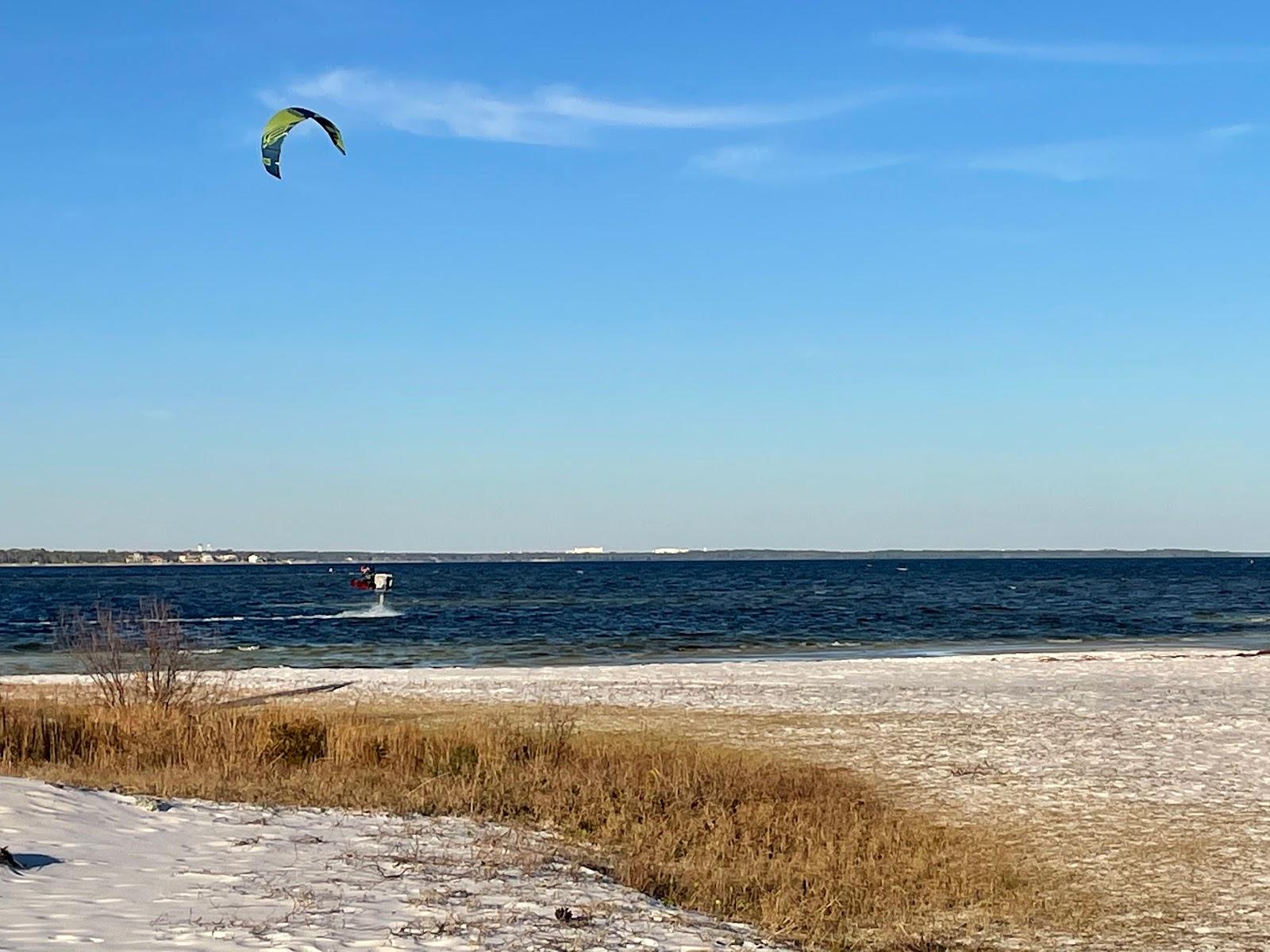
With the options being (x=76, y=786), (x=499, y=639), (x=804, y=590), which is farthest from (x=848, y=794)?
(x=804, y=590)

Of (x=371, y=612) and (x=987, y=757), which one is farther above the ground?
(x=987, y=757)

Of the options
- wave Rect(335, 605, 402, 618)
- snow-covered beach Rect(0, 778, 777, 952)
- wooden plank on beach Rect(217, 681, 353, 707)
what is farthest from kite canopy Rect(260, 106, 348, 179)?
wave Rect(335, 605, 402, 618)

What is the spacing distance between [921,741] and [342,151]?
11.9 m

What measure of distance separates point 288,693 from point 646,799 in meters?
17.0

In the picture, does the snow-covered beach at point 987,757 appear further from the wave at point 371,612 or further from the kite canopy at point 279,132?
the wave at point 371,612

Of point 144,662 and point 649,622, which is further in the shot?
point 649,622

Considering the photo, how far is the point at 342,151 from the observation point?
12.2 meters

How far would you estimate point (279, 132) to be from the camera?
13.6 m

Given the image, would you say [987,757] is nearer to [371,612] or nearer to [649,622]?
[649,622]

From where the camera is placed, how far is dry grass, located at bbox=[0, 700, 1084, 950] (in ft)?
33.6

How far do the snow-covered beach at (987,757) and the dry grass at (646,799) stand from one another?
2.41ft

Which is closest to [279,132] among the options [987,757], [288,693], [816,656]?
[987,757]

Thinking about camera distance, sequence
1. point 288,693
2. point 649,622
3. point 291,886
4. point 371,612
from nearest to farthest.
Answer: point 291,886, point 288,693, point 649,622, point 371,612

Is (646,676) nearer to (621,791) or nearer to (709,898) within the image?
(621,791)
